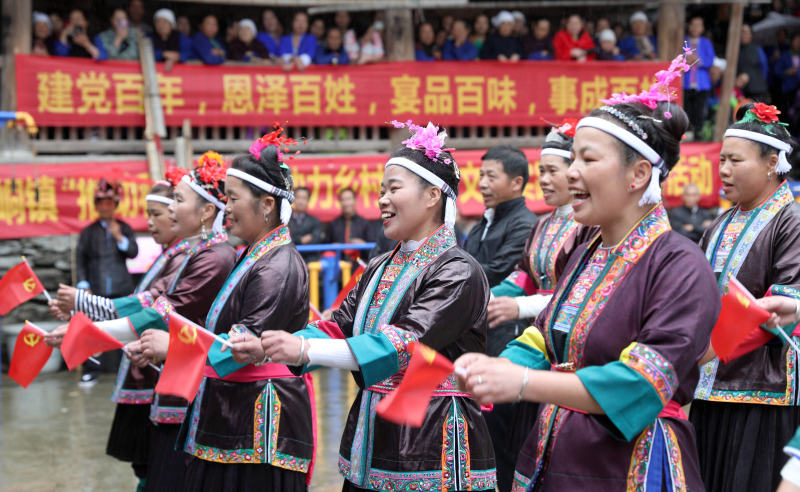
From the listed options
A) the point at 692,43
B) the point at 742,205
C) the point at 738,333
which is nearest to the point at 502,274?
the point at 742,205

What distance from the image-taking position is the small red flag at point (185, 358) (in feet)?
8.05

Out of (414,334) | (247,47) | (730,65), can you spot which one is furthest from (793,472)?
(730,65)

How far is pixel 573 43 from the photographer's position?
984cm

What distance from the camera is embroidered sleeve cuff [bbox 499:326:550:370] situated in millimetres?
2199

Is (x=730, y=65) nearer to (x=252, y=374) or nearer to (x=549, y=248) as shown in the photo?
(x=549, y=248)

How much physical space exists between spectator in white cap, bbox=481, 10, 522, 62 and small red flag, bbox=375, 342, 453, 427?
26.4ft

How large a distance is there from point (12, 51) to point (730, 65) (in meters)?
7.81

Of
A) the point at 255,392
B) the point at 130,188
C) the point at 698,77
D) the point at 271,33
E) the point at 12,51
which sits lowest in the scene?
the point at 255,392

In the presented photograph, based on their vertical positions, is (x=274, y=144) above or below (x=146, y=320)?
above

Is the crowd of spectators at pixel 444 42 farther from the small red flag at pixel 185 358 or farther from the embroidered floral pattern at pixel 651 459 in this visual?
the embroidered floral pattern at pixel 651 459

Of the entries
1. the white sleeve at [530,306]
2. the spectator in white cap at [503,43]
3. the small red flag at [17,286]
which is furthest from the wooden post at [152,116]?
the white sleeve at [530,306]

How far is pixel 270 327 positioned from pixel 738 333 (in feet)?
4.90

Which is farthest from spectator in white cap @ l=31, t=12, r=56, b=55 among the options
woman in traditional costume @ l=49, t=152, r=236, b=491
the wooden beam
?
woman in traditional costume @ l=49, t=152, r=236, b=491

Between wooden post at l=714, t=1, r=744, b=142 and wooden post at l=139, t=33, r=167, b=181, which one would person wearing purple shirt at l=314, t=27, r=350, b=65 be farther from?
wooden post at l=714, t=1, r=744, b=142
